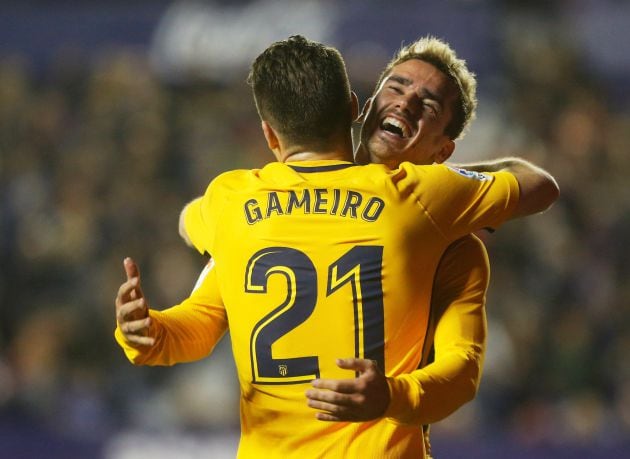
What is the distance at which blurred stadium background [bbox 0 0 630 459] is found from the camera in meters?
6.21

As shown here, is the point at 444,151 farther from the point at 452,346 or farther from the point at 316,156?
the point at 452,346

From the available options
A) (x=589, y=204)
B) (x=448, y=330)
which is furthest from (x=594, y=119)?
(x=448, y=330)

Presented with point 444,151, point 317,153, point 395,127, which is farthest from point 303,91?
point 444,151

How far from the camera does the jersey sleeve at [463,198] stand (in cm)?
270

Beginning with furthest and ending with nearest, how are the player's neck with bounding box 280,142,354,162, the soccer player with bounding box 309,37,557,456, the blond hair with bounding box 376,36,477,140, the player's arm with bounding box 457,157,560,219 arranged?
the blond hair with bounding box 376,36,477,140 → the player's arm with bounding box 457,157,560,219 → the player's neck with bounding box 280,142,354,162 → the soccer player with bounding box 309,37,557,456

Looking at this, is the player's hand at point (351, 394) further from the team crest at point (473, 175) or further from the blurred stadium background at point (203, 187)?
the blurred stadium background at point (203, 187)

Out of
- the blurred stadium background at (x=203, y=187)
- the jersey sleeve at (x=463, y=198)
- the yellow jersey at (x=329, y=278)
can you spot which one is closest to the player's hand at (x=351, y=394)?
the yellow jersey at (x=329, y=278)

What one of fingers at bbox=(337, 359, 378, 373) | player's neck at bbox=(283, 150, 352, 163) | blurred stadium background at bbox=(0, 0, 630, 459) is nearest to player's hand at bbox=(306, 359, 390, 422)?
fingers at bbox=(337, 359, 378, 373)

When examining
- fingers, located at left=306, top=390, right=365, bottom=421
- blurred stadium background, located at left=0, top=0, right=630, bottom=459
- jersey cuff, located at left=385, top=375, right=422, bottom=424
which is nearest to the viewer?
fingers, located at left=306, top=390, right=365, bottom=421

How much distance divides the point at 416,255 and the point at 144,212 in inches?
185

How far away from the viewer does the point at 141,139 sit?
7523 millimetres

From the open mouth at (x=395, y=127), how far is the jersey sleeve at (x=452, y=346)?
0.47 meters

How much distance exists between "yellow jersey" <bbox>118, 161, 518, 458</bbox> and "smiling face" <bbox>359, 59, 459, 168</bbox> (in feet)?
1.48

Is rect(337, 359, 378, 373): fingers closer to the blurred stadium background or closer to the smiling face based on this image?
the smiling face
